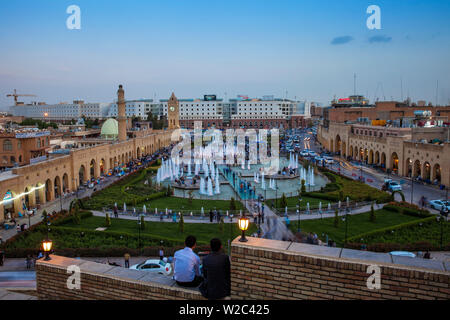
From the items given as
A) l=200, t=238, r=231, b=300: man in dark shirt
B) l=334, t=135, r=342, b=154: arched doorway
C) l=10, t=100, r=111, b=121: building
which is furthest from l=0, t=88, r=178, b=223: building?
l=10, t=100, r=111, b=121: building

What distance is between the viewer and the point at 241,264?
5.37m

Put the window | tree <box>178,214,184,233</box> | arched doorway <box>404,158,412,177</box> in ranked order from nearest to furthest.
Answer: tree <box>178,214,184,233</box> → the window → arched doorway <box>404,158,412,177</box>

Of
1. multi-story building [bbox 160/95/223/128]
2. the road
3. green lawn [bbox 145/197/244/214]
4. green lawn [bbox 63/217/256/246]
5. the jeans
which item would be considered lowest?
green lawn [bbox 63/217/256/246]

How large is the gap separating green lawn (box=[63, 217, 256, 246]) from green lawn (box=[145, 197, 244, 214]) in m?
2.39

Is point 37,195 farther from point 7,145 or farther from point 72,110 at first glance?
point 72,110

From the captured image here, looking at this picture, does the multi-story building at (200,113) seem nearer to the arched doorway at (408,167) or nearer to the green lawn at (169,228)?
the arched doorway at (408,167)

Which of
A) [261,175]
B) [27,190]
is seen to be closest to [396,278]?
[27,190]

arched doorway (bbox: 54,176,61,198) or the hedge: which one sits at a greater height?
arched doorway (bbox: 54,176,61,198)

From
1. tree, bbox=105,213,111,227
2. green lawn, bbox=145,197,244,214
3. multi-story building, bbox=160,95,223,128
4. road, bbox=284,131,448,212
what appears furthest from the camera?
multi-story building, bbox=160,95,223,128

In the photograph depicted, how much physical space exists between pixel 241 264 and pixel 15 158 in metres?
35.1

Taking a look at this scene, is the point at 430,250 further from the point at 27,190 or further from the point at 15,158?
the point at 15,158

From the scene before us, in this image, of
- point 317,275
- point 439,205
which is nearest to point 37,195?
point 317,275

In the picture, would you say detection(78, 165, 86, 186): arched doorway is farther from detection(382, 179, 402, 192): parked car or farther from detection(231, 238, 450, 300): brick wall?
detection(231, 238, 450, 300): brick wall

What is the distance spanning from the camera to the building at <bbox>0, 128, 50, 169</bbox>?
34406mm
